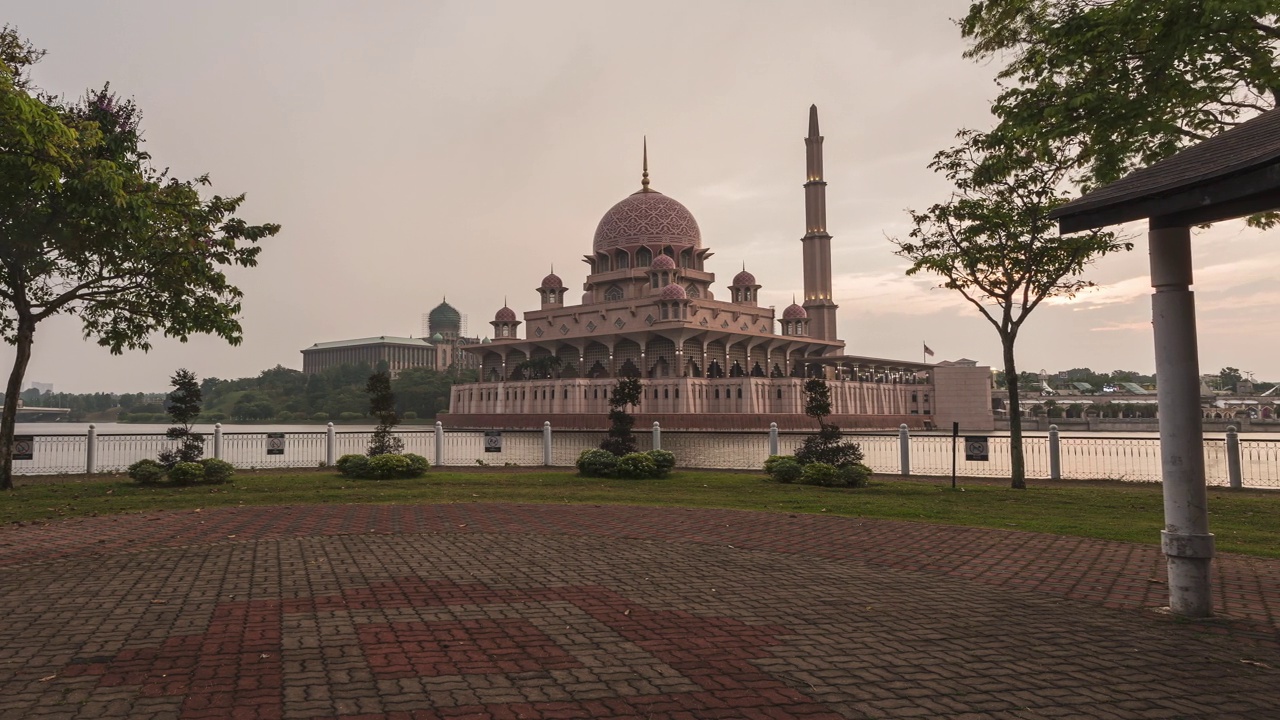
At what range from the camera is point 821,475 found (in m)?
18.2

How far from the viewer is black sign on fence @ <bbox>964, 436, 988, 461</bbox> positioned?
18938 millimetres

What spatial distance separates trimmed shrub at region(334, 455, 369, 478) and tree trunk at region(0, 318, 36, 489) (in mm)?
6620

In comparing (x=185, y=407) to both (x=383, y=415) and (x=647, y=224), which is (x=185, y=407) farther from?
(x=647, y=224)

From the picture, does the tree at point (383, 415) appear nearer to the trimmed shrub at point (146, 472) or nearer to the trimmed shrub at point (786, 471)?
the trimmed shrub at point (146, 472)

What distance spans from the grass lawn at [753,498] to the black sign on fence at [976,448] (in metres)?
0.68

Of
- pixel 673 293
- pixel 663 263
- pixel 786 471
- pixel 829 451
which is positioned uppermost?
pixel 663 263

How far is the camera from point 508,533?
10.6 metres

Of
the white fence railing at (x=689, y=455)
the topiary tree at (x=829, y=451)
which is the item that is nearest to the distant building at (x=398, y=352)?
the white fence railing at (x=689, y=455)

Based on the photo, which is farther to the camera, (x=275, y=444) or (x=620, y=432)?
(x=620, y=432)

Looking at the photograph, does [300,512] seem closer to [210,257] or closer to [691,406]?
[210,257]

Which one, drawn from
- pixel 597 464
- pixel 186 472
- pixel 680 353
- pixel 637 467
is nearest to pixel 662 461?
pixel 637 467

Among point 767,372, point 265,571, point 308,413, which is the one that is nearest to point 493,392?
point 767,372

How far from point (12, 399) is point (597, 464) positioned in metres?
13.0

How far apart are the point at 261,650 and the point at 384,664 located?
3.02 feet
